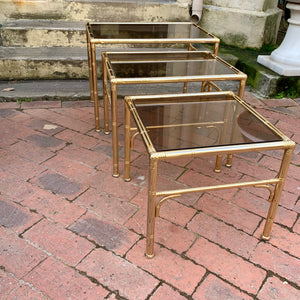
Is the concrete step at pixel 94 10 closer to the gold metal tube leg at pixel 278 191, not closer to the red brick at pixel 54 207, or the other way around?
the red brick at pixel 54 207

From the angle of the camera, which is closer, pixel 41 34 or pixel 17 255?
pixel 17 255

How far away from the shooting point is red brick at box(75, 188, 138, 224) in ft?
7.20

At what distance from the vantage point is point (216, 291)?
1.75 metres

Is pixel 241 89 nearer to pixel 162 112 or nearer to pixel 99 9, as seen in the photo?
pixel 162 112

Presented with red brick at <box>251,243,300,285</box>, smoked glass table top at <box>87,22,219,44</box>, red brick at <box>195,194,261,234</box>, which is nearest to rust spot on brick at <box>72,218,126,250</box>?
red brick at <box>195,194,261,234</box>

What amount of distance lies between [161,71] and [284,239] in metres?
1.42

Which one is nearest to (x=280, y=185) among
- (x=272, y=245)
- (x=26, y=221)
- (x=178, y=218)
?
(x=272, y=245)

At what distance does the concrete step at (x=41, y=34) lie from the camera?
4215mm

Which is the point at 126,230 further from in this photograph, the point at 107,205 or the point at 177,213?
the point at 177,213

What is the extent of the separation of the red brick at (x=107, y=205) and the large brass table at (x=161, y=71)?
262 mm

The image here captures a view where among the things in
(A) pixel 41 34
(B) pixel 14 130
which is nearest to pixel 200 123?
(B) pixel 14 130

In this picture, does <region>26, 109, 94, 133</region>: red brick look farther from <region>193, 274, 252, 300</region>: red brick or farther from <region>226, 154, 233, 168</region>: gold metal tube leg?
<region>193, 274, 252, 300</region>: red brick

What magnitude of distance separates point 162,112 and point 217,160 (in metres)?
0.78

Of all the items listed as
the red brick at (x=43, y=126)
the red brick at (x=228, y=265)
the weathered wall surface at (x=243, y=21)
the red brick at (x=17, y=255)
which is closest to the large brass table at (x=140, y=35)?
the red brick at (x=43, y=126)
